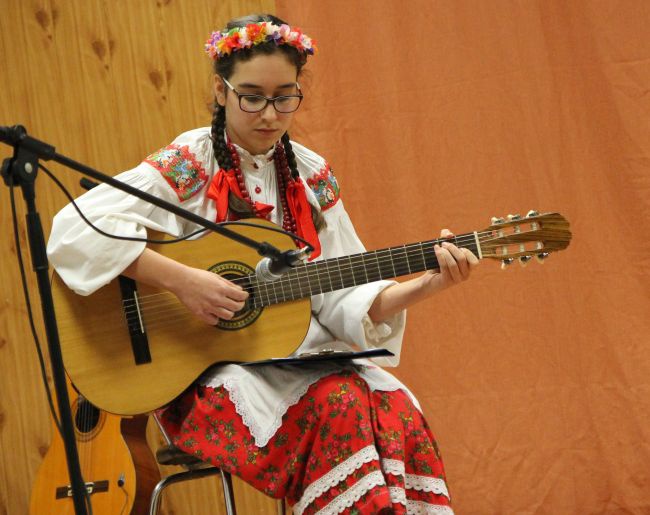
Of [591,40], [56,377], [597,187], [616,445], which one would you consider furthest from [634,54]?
[56,377]

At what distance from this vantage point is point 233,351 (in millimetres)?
1847

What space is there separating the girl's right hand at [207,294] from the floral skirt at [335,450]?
0.55 feet

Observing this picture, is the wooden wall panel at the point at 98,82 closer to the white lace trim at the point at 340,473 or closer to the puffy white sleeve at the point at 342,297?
the puffy white sleeve at the point at 342,297

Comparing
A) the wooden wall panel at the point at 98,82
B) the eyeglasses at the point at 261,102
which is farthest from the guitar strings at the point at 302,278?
the wooden wall panel at the point at 98,82

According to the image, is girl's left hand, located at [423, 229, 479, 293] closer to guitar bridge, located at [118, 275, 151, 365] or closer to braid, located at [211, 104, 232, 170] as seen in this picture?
braid, located at [211, 104, 232, 170]

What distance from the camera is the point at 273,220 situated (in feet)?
6.83

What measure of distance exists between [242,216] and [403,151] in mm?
1051

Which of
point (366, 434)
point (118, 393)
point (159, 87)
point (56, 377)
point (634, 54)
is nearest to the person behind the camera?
point (56, 377)

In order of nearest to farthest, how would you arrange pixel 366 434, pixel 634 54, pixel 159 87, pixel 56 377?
pixel 56 377 → pixel 366 434 → pixel 634 54 → pixel 159 87

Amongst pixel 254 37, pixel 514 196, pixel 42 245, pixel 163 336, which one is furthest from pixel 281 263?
pixel 514 196

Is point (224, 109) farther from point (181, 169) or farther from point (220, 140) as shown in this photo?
point (181, 169)

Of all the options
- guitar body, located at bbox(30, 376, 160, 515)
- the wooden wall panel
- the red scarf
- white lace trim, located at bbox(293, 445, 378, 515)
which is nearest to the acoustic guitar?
the red scarf

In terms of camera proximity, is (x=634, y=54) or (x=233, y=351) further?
(x=634, y=54)

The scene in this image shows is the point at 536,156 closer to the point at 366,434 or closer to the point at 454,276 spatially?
the point at 454,276
